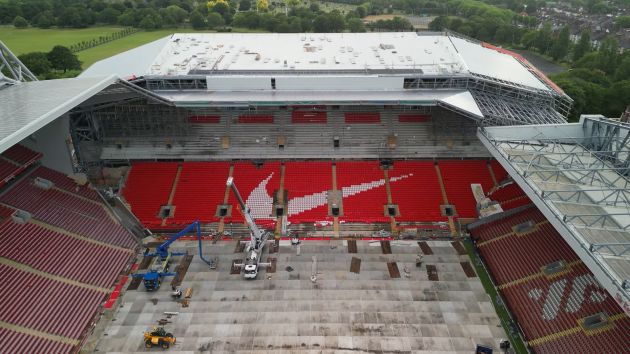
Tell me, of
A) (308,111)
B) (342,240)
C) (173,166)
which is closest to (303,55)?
(308,111)

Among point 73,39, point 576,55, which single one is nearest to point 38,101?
point 576,55

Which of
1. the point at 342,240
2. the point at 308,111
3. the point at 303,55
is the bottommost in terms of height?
the point at 342,240

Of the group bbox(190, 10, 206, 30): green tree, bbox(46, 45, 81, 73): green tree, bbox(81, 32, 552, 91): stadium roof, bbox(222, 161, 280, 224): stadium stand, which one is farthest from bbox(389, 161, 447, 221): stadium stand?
bbox(190, 10, 206, 30): green tree

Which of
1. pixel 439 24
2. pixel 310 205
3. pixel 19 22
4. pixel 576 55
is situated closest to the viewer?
pixel 310 205

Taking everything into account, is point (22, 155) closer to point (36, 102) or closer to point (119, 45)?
point (36, 102)

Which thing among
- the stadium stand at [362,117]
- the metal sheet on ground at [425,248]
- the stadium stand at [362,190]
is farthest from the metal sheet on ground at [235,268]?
the stadium stand at [362,117]

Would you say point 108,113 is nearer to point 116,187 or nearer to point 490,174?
point 116,187
